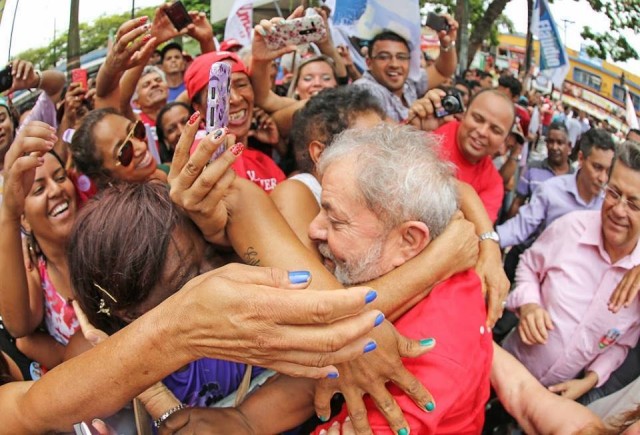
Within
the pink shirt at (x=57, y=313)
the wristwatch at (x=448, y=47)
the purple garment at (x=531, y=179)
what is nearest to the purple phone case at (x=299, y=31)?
the pink shirt at (x=57, y=313)

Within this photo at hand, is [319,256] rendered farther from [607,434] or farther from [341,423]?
[607,434]

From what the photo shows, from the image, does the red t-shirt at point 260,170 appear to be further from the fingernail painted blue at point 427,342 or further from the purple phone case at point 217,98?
the fingernail painted blue at point 427,342

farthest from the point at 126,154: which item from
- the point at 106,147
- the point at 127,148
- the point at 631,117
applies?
the point at 631,117

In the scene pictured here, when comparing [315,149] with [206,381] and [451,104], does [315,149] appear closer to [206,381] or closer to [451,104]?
[206,381]

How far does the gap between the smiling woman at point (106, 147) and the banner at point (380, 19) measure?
2.34m

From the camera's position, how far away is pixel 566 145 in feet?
19.7

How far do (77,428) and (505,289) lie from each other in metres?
1.66

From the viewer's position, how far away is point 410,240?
1659mm

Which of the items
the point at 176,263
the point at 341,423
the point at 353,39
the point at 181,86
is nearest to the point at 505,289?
the point at 341,423

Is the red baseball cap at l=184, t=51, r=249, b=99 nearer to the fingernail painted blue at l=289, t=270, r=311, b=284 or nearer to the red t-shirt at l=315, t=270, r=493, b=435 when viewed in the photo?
the red t-shirt at l=315, t=270, r=493, b=435

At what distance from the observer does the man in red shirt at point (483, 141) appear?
361cm

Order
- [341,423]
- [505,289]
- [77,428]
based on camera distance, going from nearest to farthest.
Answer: [77,428]
[341,423]
[505,289]

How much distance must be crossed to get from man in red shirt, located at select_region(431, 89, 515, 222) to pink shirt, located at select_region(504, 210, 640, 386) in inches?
37.1

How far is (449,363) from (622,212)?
1.50 metres
